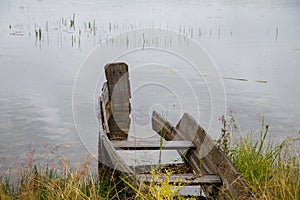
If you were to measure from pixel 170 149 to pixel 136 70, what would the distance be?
19.6ft

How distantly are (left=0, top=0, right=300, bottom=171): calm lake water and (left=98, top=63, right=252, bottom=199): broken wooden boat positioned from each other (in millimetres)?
886

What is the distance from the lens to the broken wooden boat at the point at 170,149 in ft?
13.0

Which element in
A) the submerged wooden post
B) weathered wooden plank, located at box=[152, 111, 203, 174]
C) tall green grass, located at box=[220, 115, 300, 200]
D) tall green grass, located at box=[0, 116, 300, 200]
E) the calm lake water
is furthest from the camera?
the calm lake water

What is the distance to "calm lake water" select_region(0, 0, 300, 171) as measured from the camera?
7922 mm

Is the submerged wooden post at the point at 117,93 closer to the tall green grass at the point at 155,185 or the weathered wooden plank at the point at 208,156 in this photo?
the weathered wooden plank at the point at 208,156

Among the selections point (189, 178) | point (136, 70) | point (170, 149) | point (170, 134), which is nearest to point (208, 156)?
point (189, 178)

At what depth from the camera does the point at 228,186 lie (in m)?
3.93

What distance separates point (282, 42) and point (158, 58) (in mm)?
4843

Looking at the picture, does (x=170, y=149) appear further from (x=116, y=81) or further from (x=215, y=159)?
(x=116, y=81)

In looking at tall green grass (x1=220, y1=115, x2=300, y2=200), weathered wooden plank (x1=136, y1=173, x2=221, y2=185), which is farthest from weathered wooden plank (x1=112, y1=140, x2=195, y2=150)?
weathered wooden plank (x1=136, y1=173, x2=221, y2=185)

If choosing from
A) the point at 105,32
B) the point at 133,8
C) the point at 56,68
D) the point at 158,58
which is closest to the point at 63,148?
the point at 56,68

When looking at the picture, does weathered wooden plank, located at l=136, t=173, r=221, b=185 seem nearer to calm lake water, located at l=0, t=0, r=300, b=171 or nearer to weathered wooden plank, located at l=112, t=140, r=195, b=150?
weathered wooden plank, located at l=112, t=140, r=195, b=150

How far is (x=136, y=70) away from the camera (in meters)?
10.9

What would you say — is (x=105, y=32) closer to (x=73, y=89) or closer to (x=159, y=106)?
(x=73, y=89)
